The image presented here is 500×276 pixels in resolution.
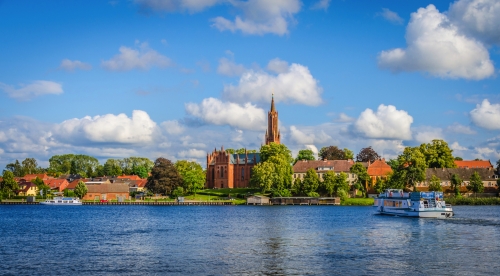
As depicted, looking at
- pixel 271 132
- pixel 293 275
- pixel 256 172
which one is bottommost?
pixel 293 275

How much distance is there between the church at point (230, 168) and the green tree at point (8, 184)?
5762 cm

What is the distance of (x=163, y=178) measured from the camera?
144750mm

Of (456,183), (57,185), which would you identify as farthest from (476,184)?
(57,185)

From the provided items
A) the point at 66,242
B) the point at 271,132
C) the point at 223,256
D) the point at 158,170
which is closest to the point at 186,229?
the point at 66,242

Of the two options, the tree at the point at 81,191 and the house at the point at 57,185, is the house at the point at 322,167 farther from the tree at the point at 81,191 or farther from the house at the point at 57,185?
the house at the point at 57,185

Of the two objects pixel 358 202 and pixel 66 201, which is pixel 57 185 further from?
pixel 358 202

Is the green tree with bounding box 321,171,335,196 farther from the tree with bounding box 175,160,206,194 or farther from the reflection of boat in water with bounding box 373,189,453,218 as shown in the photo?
the reflection of boat in water with bounding box 373,189,453,218

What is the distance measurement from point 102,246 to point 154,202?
9209 cm

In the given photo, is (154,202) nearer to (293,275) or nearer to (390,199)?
(390,199)

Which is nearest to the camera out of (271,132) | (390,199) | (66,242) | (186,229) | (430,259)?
(430,259)

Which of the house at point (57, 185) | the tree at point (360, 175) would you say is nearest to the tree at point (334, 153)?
the tree at point (360, 175)

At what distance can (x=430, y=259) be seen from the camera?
4091 centimetres

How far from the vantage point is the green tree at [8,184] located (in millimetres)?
156875

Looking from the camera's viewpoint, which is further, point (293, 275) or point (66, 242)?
point (66, 242)
